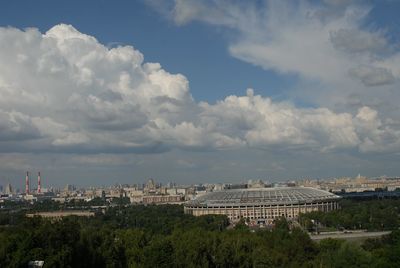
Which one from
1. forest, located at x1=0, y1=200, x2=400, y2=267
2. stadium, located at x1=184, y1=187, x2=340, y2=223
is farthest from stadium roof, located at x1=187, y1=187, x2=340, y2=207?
forest, located at x1=0, y1=200, x2=400, y2=267

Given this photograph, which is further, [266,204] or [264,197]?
[264,197]

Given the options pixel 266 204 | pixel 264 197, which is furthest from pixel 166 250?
pixel 264 197

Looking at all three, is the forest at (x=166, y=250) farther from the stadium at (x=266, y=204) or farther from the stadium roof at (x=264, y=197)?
the stadium roof at (x=264, y=197)

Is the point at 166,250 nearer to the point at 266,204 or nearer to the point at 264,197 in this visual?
the point at 266,204

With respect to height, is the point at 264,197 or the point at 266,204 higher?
the point at 264,197

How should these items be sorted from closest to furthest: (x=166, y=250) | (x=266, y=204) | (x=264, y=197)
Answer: (x=166, y=250)
(x=266, y=204)
(x=264, y=197)

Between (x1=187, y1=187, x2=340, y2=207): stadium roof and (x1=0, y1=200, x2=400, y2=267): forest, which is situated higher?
(x1=187, y1=187, x2=340, y2=207): stadium roof

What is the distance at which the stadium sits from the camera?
Answer: 13588cm

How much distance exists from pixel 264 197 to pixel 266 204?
4665 mm

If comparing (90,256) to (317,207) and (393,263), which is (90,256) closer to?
(393,263)

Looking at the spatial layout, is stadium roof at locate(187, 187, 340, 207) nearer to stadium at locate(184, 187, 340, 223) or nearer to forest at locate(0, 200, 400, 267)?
stadium at locate(184, 187, 340, 223)

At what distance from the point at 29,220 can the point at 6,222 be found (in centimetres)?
6902

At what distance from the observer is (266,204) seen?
136 metres

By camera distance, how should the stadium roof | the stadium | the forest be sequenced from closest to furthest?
the forest < the stadium < the stadium roof
